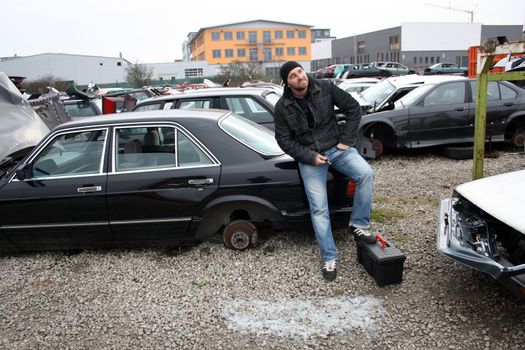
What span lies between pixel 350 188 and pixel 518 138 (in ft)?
19.1

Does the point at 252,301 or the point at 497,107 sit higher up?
the point at 497,107

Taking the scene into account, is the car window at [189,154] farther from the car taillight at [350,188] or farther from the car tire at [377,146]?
the car tire at [377,146]

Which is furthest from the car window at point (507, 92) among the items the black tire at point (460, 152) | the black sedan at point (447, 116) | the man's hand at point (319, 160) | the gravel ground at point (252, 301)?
the man's hand at point (319, 160)

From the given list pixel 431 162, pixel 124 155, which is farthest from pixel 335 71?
pixel 124 155

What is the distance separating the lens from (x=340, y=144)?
12.1 feet

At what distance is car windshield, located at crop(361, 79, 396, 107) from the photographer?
919 centimetres

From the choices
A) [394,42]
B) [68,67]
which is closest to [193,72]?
[68,67]

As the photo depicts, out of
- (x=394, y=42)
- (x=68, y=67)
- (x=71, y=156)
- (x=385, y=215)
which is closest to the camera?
(x=71, y=156)

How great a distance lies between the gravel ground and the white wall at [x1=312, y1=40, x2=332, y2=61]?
85.4m

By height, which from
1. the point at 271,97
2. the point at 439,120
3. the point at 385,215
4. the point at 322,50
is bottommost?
the point at 385,215

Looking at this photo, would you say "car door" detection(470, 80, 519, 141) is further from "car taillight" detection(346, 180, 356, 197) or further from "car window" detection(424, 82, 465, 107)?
"car taillight" detection(346, 180, 356, 197)

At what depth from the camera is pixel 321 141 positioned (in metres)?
3.70

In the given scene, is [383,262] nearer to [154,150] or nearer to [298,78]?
[298,78]

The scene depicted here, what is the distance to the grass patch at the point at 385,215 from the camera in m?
4.83
